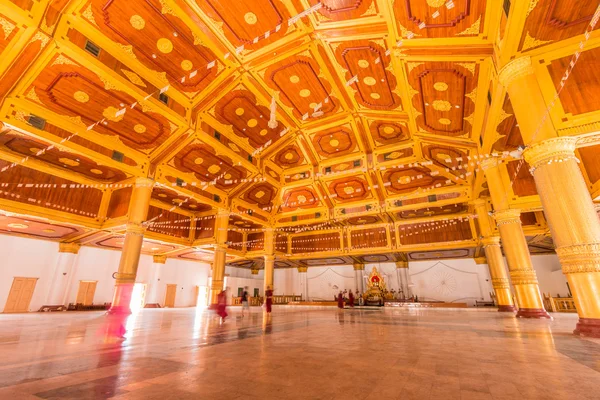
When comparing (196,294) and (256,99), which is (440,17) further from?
(196,294)

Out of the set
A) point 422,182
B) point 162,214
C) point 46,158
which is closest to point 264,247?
point 162,214

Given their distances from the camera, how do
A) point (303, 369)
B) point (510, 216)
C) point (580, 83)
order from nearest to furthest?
point (303, 369), point (580, 83), point (510, 216)

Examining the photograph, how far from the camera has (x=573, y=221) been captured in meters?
4.82

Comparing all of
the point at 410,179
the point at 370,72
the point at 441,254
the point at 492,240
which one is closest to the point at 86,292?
the point at 370,72

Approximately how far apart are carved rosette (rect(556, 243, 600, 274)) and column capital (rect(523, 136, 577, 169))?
1.67 metres

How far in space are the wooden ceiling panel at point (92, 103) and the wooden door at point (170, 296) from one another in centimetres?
1368

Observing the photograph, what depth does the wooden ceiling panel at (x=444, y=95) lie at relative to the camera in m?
7.92

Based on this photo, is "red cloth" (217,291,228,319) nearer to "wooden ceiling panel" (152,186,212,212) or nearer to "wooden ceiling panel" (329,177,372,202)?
"wooden ceiling panel" (152,186,212,212)

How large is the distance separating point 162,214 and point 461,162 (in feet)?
51.0

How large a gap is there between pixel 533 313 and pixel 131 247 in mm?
14001

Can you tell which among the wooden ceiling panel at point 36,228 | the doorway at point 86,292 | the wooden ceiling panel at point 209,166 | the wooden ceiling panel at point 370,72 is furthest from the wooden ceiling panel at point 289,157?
the doorway at point 86,292

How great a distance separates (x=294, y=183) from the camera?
56.9ft

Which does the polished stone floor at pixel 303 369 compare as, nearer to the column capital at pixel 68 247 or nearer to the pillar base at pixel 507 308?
the pillar base at pixel 507 308

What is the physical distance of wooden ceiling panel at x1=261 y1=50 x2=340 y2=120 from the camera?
983 centimetres
